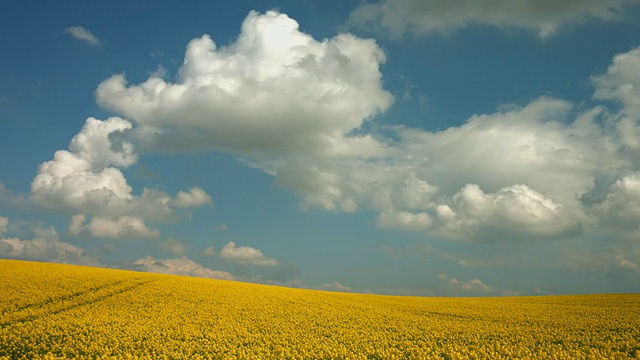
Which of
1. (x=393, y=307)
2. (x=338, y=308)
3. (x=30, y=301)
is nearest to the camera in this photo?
(x=30, y=301)

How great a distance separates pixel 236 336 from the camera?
99.7ft

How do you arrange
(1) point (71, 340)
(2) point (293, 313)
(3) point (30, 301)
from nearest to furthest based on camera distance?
(1) point (71, 340) < (3) point (30, 301) < (2) point (293, 313)

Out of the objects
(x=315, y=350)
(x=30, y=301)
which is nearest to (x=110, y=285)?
(x=30, y=301)

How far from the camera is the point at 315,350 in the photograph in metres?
26.8

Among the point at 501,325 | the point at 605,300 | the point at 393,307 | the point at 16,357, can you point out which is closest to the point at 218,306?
the point at 16,357

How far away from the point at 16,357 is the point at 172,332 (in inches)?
369

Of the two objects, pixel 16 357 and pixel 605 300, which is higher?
pixel 605 300

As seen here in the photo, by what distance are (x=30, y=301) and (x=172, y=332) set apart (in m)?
17.9

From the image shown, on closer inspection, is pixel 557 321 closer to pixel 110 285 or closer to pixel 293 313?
pixel 293 313

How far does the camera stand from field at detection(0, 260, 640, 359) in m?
26.2

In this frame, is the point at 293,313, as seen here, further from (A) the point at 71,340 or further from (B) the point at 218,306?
(A) the point at 71,340

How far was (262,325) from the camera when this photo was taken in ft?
113

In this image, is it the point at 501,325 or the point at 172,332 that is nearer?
the point at 172,332

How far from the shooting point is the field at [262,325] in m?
26.2
